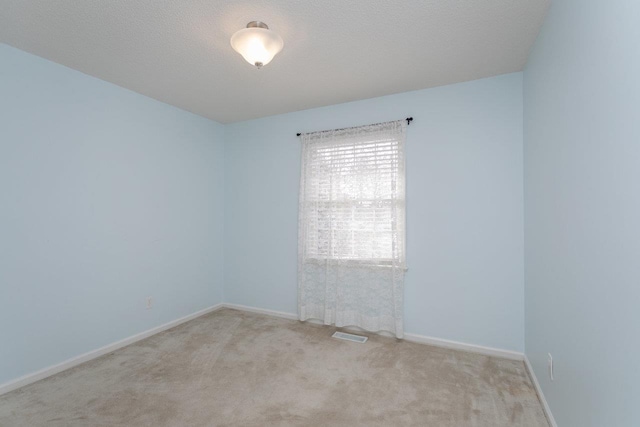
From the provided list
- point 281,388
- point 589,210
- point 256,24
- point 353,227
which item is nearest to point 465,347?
point 353,227

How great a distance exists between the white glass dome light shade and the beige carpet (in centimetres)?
229

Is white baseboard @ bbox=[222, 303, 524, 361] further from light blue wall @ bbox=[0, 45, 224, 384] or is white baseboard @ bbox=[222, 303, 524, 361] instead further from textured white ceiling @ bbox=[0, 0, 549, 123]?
light blue wall @ bbox=[0, 45, 224, 384]

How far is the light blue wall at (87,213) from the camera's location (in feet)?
7.20

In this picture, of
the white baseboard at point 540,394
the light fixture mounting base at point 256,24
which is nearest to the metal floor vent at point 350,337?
the white baseboard at point 540,394

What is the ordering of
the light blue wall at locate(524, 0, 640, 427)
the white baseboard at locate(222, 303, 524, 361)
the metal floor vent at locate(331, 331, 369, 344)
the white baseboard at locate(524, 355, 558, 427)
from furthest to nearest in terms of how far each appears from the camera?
the metal floor vent at locate(331, 331, 369, 344)
the white baseboard at locate(222, 303, 524, 361)
the white baseboard at locate(524, 355, 558, 427)
the light blue wall at locate(524, 0, 640, 427)

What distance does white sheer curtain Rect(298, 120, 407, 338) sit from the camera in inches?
119

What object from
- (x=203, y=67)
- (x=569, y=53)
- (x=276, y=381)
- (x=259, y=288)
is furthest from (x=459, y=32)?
(x=259, y=288)

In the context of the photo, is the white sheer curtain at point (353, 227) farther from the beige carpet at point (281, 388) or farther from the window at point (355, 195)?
the beige carpet at point (281, 388)

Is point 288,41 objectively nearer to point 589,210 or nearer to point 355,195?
point 355,195

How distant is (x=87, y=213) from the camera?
262cm

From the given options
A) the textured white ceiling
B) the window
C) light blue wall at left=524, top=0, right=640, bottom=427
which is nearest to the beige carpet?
light blue wall at left=524, top=0, right=640, bottom=427

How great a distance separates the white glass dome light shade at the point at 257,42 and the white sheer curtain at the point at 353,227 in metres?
1.46

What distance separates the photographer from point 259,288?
3844mm

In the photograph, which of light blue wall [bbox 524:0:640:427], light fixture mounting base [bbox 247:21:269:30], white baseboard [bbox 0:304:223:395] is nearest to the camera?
light blue wall [bbox 524:0:640:427]
